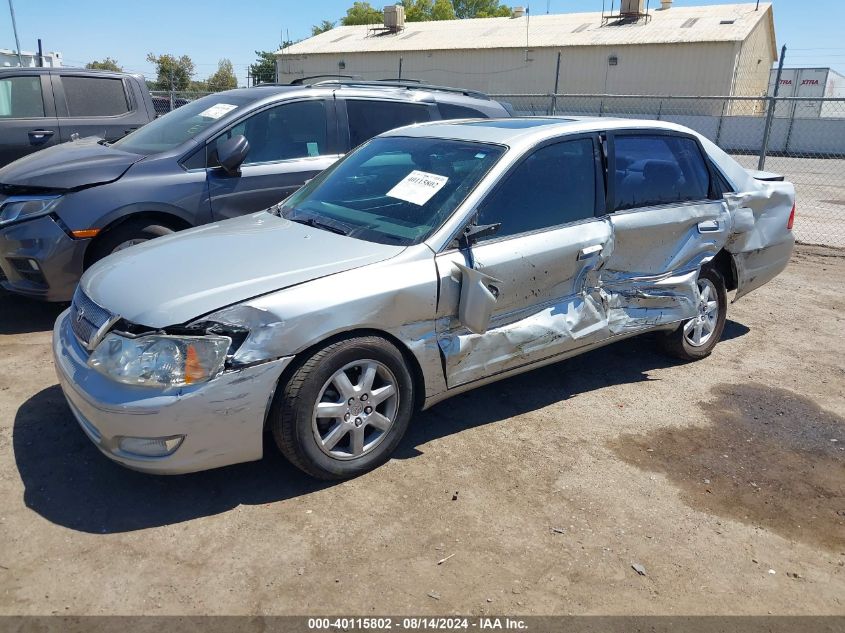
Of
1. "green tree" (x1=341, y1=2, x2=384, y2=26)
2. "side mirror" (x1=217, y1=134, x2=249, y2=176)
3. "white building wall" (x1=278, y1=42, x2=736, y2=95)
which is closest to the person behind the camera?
"side mirror" (x1=217, y1=134, x2=249, y2=176)

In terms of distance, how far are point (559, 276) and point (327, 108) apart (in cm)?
309

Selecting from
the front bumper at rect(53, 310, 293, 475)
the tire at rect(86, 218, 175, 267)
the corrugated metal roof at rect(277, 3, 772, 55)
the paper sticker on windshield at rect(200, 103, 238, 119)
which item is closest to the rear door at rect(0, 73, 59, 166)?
the paper sticker on windshield at rect(200, 103, 238, 119)

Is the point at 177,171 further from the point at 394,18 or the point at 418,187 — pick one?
the point at 394,18

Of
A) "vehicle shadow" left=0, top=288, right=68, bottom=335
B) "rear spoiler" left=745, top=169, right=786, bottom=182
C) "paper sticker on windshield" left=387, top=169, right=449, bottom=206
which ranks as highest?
"paper sticker on windshield" left=387, top=169, right=449, bottom=206

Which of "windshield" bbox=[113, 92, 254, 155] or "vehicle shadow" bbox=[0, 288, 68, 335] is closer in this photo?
"vehicle shadow" bbox=[0, 288, 68, 335]

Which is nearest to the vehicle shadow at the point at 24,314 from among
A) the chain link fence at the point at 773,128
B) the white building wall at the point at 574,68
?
the chain link fence at the point at 773,128

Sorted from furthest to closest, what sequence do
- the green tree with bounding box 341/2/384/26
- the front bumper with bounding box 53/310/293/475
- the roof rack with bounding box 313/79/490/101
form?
the green tree with bounding box 341/2/384/26, the roof rack with bounding box 313/79/490/101, the front bumper with bounding box 53/310/293/475

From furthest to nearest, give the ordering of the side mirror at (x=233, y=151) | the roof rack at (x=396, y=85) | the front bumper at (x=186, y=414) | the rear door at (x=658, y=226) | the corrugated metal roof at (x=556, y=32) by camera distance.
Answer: the corrugated metal roof at (x=556, y=32) → the roof rack at (x=396, y=85) → the side mirror at (x=233, y=151) → the rear door at (x=658, y=226) → the front bumper at (x=186, y=414)

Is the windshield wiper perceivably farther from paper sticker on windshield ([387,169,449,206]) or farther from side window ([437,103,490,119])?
side window ([437,103,490,119])

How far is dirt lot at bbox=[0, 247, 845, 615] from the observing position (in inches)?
104

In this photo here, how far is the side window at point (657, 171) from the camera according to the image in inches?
171

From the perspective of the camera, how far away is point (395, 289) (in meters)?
3.26

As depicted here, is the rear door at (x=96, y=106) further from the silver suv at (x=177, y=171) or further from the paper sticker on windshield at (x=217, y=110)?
the paper sticker on windshield at (x=217, y=110)

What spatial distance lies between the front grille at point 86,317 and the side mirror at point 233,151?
2041 millimetres
